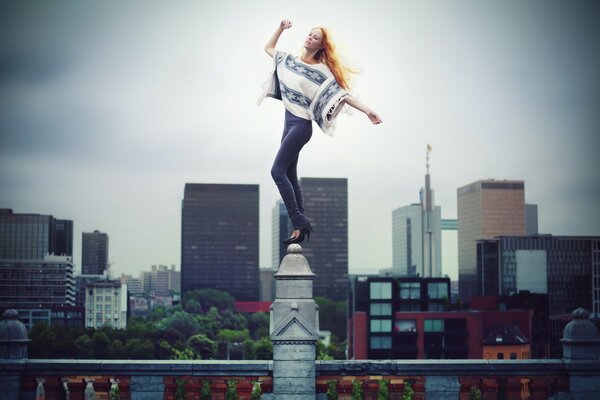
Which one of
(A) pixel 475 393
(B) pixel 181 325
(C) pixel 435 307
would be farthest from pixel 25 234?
(A) pixel 475 393

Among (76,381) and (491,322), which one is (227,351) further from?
(76,381)

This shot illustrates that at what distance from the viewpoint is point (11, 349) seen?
15.9 metres

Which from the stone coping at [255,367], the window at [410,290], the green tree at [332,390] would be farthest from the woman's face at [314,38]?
the window at [410,290]

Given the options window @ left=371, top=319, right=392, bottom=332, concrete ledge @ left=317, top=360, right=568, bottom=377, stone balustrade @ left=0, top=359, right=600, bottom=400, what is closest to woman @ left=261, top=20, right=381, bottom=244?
concrete ledge @ left=317, top=360, right=568, bottom=377

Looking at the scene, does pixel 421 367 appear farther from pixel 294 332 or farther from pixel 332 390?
pixel 294 332

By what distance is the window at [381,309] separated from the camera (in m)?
98.0

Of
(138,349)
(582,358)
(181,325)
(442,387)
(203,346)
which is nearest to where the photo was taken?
(442,387)

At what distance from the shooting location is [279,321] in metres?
16.0

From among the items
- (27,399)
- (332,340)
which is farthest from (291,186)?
(332,340)

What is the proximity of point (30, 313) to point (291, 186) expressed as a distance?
150 meters

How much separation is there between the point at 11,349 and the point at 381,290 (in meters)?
84.6

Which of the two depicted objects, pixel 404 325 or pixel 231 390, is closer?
pixel 231 390

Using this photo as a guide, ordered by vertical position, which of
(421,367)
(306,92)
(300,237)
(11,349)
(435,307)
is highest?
(306,92)

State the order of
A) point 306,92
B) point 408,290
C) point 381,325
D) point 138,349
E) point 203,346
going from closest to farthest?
1. point 306,92
2. point 381,325
3. point 408,290
4. point 138,349
5. point 203,346
